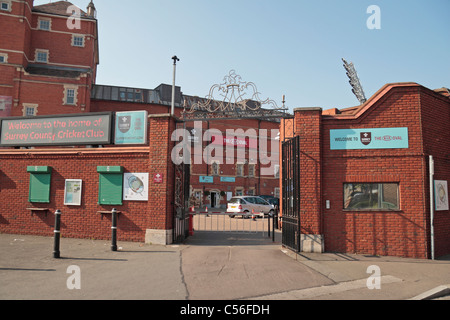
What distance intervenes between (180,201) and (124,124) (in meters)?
3.54

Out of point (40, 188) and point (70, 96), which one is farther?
point (70, 96)

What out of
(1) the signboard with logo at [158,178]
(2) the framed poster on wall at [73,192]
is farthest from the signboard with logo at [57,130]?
(1) the signboard with logo at [158,178]

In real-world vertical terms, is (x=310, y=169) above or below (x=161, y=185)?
above

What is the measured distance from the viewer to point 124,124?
11.8 m

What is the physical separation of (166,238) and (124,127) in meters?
4.39

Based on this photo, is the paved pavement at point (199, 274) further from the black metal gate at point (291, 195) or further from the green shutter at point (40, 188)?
the green shutter at point (40, 188)

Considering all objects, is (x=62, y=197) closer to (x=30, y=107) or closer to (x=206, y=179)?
(x=30, y=107)

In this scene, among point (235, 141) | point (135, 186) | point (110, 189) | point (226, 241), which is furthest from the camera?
point (235, 141)

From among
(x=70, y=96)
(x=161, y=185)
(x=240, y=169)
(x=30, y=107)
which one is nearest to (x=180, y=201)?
(x=161, y=185)

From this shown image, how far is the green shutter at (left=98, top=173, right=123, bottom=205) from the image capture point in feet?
36.9

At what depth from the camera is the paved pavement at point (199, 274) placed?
5.85 m

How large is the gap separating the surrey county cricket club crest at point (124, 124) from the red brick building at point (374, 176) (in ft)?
19.9

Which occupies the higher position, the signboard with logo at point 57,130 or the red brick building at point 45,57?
the red brick building at point 45,57
